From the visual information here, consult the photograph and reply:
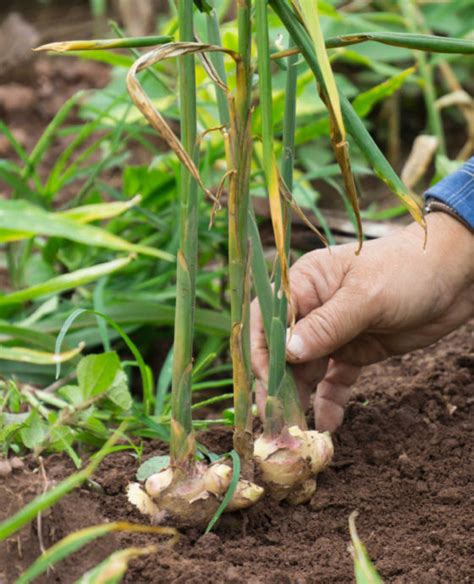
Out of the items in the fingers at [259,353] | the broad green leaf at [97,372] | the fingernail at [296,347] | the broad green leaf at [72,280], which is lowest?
the fingers at [259,353]

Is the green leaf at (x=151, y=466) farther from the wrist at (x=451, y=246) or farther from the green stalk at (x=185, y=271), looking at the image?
the wrist at (x=451, y=246)

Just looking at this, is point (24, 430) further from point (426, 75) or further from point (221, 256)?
point (426, 75)

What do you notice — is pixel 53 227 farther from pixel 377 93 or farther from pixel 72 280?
pixel 377 93

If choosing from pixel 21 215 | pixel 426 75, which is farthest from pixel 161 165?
pixel 21 215

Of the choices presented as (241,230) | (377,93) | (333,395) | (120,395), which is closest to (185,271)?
(241,230)

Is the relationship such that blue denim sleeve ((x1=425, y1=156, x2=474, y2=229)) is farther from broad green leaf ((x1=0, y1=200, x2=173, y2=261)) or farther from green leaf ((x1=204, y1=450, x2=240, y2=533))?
broad green leaf ((x1=0, y1=200, x2=173, y2=261))

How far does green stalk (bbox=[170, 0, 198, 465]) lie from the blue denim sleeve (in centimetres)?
49

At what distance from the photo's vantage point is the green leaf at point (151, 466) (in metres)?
1.21

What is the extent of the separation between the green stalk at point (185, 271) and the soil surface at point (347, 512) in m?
0.11

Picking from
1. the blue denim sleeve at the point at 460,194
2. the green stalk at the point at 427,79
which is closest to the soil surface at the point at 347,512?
the blue denim sleeve at the point at 460,194

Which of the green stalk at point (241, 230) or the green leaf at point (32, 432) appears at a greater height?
the green stalk at point (241, 230)

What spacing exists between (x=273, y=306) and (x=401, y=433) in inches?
13.4

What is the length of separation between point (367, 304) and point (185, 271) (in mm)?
347

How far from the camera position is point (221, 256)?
2.15 m
